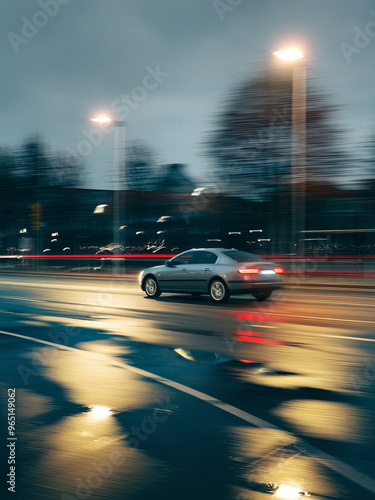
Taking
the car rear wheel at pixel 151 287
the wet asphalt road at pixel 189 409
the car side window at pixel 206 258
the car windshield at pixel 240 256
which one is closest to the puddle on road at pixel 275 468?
the wet asphalt road at pixel 189 409

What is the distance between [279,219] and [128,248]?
1169 centimetres

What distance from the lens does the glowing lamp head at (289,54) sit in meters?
22.2

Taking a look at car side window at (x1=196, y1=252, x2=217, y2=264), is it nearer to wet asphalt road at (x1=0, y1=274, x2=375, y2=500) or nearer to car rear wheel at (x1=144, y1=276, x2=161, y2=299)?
car rear wheel at (x1=144, y1=276, x2=161, y2=299)

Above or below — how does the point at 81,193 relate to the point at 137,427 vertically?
above

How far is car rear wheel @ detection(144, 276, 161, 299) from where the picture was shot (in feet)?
63.3

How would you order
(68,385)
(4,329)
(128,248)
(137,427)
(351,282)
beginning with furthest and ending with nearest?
1. (128,248)
2. (351,282)
3. (4,329)
4. (68,385)
5. (137,427)

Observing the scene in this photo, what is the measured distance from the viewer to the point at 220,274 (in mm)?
17219

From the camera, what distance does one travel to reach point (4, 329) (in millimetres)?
12875

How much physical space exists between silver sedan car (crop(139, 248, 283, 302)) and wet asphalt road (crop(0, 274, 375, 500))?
145 inches

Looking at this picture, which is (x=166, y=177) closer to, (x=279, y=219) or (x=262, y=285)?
(x=279, y=219)

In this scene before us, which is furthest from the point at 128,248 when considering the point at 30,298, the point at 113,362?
the point at 113,362

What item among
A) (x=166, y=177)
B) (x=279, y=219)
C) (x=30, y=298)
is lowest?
(x=30, y=298)

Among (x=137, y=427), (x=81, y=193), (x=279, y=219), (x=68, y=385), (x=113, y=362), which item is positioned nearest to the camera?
(x=137, y=427)

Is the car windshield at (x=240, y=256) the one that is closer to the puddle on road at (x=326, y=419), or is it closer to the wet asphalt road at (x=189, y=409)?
the wet asphalt road at (x=189, y=409)
